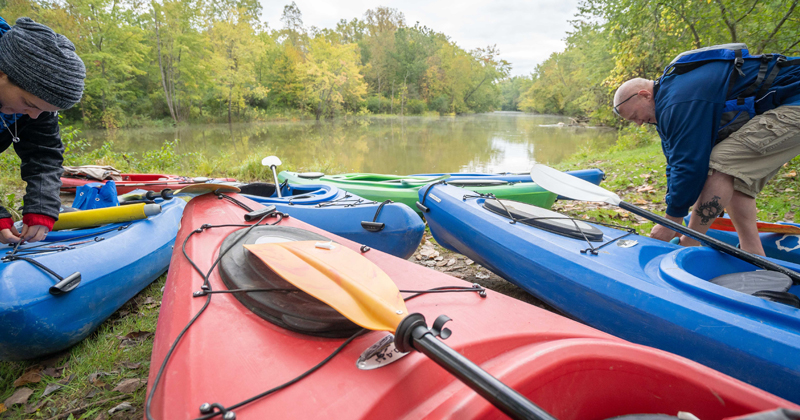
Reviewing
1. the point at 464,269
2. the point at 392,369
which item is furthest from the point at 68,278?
the point at 464,269

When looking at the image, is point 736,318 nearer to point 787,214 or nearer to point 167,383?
point 167,383

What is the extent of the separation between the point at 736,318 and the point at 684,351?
0.28m

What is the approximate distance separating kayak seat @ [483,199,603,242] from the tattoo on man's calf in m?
0.70

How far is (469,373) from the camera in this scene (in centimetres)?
89

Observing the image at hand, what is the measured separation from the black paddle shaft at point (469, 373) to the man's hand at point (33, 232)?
2640 millimetres

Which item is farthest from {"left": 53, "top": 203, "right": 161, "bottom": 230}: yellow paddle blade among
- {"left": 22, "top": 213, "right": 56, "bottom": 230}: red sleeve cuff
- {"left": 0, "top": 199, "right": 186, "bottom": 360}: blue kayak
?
{"left": 22, "top": 213, "right": 56, "bottom": 230}: red sleeve cuff

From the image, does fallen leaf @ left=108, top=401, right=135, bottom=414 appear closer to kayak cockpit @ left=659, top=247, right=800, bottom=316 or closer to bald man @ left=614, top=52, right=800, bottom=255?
kayak cockpit @ left=659, top=247, right=800, bottom=316

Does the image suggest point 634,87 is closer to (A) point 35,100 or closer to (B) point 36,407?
(A) point 35,100

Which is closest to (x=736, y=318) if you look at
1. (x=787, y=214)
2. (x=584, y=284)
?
(x=584, y=284)

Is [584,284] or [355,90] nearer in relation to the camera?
[584,284]

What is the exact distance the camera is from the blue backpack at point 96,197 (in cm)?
315

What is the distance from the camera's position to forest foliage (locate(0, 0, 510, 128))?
762 inches

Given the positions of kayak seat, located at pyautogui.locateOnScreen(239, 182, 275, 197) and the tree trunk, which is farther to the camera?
the tree trunk

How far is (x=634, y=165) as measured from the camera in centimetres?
725
